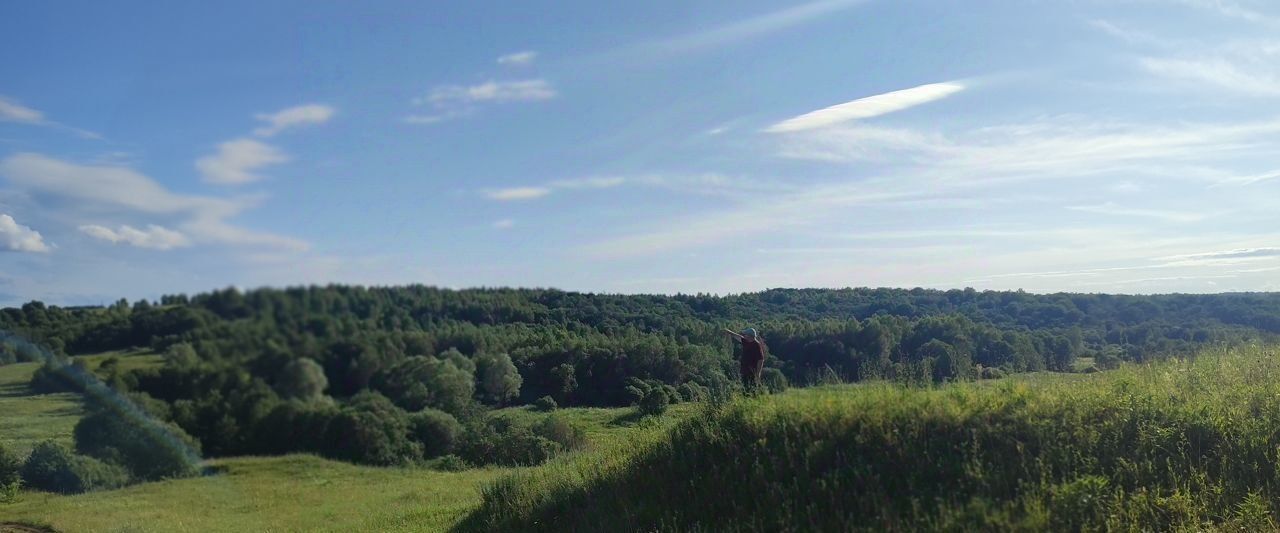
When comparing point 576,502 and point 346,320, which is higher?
point 346,320

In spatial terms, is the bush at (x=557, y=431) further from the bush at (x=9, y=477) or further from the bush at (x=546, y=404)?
the bush at (x=9, y=477)

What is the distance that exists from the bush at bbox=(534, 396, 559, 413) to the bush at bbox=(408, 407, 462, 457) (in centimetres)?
316

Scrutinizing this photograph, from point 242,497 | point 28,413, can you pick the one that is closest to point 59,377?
point 28,413

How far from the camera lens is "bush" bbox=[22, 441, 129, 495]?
1864 cm

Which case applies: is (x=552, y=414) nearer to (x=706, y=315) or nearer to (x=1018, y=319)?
(x=706, y=315)

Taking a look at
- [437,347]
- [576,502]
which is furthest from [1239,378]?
[437,347]

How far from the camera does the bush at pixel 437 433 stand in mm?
20891

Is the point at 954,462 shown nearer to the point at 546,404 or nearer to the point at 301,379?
the point at 301,379

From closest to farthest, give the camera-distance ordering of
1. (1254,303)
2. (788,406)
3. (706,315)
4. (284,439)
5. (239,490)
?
1. (284,439)
2. (788,406)
3. (239,490)
4. (1254,303)
5. (706,315)

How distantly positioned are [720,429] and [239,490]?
1395 centimetres

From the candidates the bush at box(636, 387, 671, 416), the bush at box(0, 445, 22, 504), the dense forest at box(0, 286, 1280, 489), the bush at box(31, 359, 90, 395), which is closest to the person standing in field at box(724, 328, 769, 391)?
the dense forest at box(0, 286, 1280, 489)

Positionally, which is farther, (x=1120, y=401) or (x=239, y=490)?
(x=239, y=490)

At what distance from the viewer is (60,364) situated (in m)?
9.59

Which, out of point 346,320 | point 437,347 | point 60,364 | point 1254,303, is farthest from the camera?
point 1254,303
